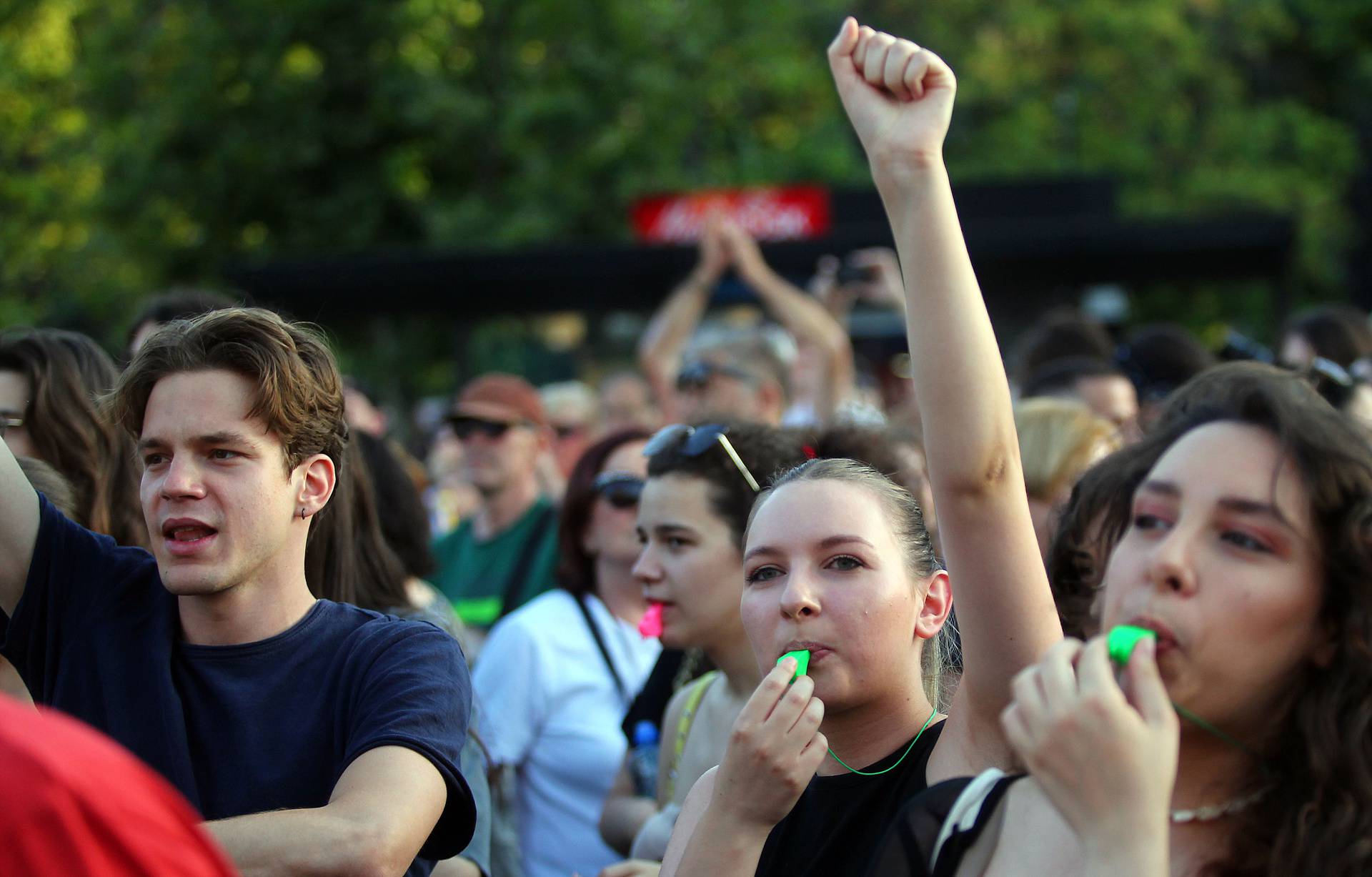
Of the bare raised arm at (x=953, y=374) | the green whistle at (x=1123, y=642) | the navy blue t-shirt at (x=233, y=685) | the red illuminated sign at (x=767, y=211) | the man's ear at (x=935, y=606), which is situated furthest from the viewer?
the red illuminated sign at (x=767, y=211)

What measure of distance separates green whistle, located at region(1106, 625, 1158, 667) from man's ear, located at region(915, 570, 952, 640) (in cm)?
97

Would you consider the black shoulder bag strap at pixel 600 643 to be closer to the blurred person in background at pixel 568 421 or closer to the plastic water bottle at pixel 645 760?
the plastic water bottle at pixel 645 760

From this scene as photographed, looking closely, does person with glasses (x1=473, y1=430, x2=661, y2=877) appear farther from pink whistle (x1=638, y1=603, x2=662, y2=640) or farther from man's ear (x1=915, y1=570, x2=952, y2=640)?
man's ear (x1=915, y1=570, x2=952, y2=640)

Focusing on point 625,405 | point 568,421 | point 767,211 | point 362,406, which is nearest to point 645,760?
point 362,406

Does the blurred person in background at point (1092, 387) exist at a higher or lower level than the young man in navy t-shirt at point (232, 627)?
higher

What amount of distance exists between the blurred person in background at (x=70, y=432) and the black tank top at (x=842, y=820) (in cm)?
204

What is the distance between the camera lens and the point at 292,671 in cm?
264

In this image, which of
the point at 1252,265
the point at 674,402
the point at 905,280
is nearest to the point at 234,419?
the point at 905,280

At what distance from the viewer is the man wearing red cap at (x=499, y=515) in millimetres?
5934

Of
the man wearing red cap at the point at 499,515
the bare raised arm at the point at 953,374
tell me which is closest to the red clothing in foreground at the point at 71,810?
the bare raised arm at the point at 953,374

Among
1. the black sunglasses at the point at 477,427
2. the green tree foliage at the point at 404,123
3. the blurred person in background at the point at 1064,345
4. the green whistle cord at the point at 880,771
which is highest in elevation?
the green tree foliage at the point at 404,123

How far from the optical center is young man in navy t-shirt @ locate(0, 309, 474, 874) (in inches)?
99.7

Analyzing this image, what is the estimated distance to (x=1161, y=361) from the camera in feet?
21.2

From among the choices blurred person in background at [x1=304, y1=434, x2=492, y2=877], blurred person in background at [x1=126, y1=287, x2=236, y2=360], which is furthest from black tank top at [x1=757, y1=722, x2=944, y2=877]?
blurred person in background at [x1=126, y1=287, x2=236, y2=360]
